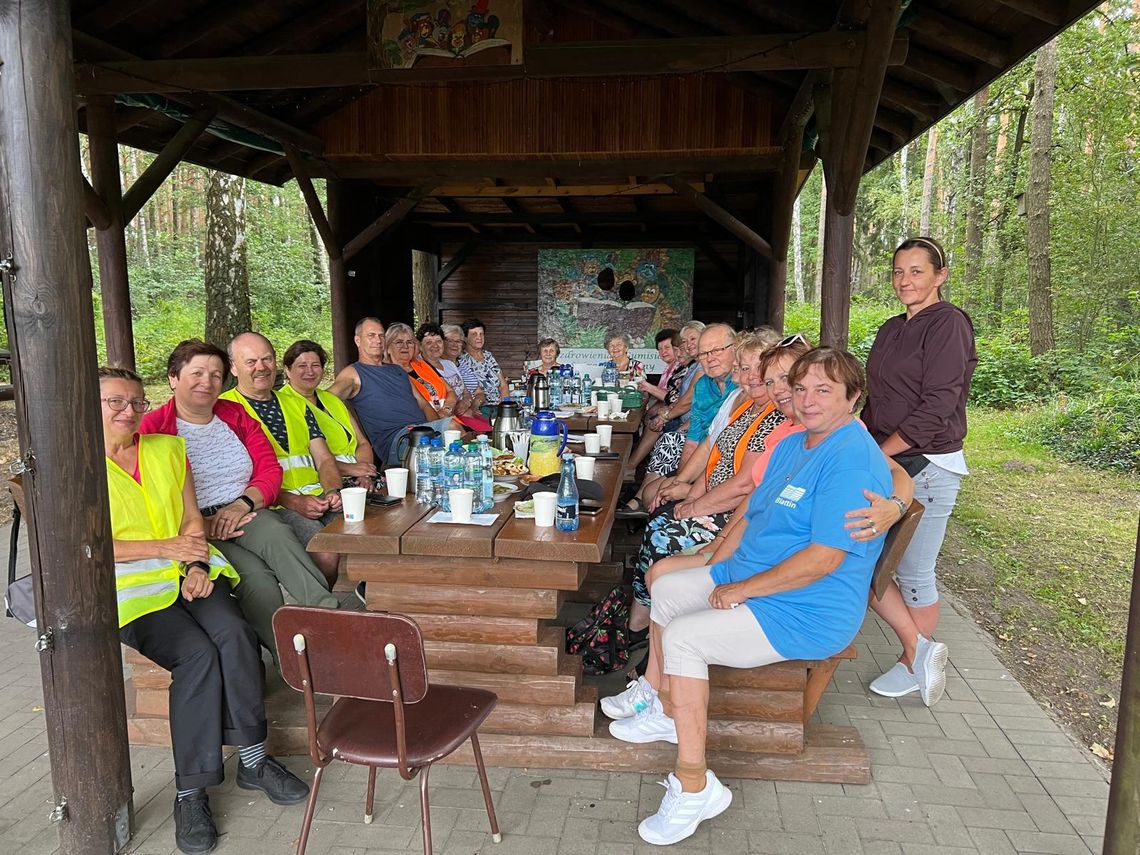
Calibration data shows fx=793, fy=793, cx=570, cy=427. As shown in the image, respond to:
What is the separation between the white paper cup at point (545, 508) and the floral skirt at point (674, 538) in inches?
29.5

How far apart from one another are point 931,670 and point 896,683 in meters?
0.18

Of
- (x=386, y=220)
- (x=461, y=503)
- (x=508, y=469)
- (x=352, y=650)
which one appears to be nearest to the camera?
(x=352, y=650)

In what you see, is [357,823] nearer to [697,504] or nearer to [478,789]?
[478,789]

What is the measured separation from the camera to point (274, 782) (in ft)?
8.09

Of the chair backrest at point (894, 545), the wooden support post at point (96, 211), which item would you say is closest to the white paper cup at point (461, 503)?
the chair backrest at point (894, 545)

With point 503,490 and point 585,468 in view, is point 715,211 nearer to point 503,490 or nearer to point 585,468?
point 585,468

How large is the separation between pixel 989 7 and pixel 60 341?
4628 millimetres

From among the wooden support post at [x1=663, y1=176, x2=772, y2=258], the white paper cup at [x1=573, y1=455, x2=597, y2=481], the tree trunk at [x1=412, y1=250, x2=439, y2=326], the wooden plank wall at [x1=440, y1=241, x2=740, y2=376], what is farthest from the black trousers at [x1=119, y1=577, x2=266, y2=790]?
the wooden plank wall at [x1=440, y1=241, x2=740, y2=376]

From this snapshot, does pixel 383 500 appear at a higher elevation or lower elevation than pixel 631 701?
higher

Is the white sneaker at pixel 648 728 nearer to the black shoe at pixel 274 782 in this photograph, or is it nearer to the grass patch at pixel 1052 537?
the black shoe at pixel 274 782

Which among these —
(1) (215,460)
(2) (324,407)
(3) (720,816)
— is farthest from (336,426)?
(3) (720,816)

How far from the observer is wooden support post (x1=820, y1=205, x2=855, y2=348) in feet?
17.1

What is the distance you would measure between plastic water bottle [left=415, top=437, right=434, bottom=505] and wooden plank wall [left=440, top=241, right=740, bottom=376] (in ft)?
31.2

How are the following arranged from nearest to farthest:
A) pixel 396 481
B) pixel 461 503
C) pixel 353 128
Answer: pixel 461 503
pixel 396 481
pixel 353 128
